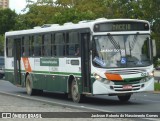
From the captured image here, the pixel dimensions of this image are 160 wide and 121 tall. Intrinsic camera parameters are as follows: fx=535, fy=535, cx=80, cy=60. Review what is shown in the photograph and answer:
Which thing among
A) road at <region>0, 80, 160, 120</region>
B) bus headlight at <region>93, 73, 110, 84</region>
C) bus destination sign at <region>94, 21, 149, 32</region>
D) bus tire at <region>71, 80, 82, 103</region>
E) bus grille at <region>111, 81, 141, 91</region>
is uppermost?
bus destination sign at <region>94, 21, 149, 32</region>

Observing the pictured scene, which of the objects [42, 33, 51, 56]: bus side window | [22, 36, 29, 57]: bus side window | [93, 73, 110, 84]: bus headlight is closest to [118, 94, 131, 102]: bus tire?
[93, 73, 110, 84]: bus headlight

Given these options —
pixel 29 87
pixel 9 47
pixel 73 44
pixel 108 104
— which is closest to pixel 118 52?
pixel 108 104

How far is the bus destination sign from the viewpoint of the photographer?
19.4 metres

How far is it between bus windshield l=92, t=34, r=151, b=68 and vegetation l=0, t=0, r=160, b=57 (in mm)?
12550

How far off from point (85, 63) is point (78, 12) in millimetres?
34389

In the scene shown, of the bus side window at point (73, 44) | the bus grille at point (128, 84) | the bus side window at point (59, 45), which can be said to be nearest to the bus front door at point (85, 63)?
the bus side window at point (73, 44)

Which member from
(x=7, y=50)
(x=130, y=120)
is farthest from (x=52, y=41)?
(x=130, y=120)

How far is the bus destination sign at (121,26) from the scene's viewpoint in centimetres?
1942

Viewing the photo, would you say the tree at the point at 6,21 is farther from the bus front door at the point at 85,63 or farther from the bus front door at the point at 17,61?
the bus front door at the point at 85,63

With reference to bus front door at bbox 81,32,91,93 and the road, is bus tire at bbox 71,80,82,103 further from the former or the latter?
bus front door at bbox 81,32,91,93

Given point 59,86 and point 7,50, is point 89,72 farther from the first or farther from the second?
point 7,50

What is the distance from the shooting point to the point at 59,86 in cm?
2186

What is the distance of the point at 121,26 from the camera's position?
772 inches

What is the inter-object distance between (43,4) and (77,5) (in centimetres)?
726
